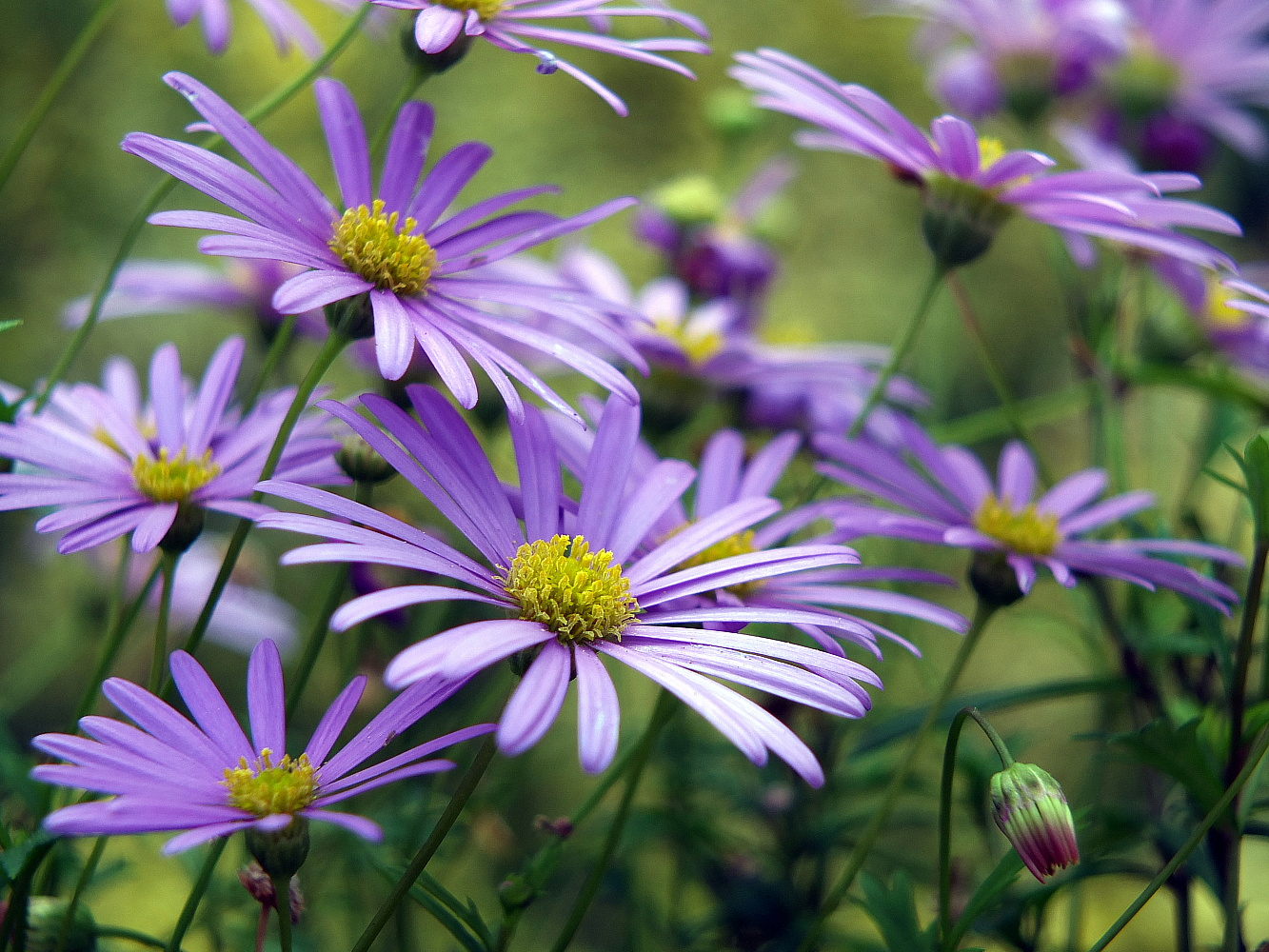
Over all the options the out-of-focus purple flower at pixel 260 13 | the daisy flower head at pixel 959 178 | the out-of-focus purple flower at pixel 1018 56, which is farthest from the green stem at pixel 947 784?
the out-of-focus purple flower at pixel 1018 56

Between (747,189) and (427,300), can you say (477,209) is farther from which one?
(747,189)

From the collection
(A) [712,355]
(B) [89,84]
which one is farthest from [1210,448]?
(B) [89,84]

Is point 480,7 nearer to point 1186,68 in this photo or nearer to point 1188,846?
point 1188,846

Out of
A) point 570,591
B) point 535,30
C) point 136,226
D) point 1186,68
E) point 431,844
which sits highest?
point 1186,68

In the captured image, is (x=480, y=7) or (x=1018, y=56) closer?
(x=480, y=7)

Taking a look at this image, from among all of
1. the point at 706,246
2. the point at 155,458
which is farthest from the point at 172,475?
the point at 706,246

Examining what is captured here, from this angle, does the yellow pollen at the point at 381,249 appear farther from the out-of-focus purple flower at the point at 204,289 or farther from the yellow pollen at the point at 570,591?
the out-of-focus purple flower at the point at 204,289

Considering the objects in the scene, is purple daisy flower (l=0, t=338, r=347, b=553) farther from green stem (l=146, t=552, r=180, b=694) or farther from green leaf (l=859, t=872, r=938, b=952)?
green leaf (l=859, t=872, r=938, b=952)
